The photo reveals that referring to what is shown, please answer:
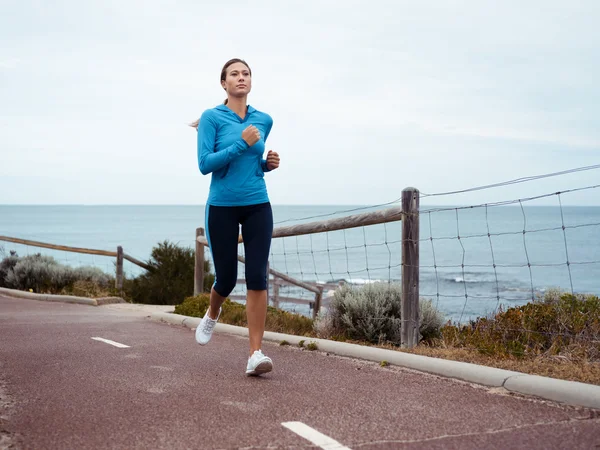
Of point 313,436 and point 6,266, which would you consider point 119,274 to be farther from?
point 313,436

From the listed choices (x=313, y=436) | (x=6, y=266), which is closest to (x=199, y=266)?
(x=6, y=266)

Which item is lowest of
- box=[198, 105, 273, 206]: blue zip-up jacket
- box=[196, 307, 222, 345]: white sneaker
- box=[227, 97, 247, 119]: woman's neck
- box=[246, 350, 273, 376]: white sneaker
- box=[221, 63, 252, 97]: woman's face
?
box=[246, 350, 273, 376]: white sneaker

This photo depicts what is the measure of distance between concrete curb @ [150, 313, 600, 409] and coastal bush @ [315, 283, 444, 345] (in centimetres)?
98

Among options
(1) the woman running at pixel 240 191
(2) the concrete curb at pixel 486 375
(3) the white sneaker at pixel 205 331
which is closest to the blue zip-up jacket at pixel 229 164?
(1) the woman running at pixel 240 191

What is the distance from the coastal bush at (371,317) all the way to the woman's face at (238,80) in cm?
331

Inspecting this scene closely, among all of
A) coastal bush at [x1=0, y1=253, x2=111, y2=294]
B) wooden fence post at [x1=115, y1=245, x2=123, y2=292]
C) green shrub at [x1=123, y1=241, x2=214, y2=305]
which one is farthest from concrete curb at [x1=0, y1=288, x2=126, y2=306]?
wooden fence post at [x1=115, y1=245, x2=123, y2=292]

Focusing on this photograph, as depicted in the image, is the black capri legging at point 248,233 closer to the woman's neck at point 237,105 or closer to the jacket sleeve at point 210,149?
the jacket sleeve at point 210,149

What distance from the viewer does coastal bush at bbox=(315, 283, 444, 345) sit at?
8148 millimetres

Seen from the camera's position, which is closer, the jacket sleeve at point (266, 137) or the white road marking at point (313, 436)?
the white road marking at point (313, 436)

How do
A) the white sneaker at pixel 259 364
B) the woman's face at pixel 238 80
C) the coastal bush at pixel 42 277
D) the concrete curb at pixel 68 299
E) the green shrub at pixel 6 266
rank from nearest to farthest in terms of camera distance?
the white sneaker at pixel 259 364 < the woman's face at pixel 238 80 < the concrete curb at pixel 68 299 < the coastal bush at pixel 42 277 < the green shrub at pixel 6 266

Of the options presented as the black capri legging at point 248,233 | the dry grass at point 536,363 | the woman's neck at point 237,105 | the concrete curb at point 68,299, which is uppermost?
the woman's neck at point 237,105

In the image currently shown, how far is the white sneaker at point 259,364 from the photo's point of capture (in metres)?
5.55

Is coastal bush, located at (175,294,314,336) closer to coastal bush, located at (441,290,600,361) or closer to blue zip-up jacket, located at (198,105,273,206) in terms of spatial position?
coastal bush, located at (441,290,600,361)

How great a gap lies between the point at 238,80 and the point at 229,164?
2.24ft
